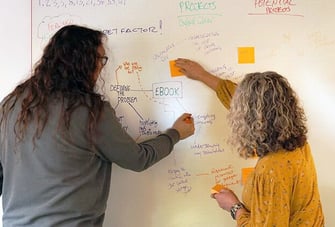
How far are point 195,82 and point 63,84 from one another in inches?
25.6

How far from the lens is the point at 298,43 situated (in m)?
1.75

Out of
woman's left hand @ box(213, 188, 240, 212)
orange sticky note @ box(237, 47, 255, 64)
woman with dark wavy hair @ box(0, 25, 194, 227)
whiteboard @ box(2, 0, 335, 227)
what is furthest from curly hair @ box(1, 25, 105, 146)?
orange sticky note @ box(237, 47, 255, 64)

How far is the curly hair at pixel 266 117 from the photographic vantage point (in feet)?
4.20

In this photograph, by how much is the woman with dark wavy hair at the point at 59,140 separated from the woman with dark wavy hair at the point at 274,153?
1.41 ft

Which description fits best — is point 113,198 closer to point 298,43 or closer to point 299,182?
point 299,182

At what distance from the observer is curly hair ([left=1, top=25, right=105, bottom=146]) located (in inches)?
51.3

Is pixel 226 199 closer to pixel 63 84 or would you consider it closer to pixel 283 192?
pixel 283 192

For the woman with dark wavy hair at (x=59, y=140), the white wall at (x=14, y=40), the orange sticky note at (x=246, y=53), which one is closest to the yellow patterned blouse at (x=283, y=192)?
the woman with dark wavy hair at (x=59, y=140)

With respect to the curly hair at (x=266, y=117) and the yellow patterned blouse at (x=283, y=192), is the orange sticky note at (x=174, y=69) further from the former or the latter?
the yellow patterned blouse at (x=283, y=192)

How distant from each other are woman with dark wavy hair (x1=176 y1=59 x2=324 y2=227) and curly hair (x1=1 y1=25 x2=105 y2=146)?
505mm

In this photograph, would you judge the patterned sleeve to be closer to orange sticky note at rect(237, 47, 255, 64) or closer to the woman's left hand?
the woman's left hand

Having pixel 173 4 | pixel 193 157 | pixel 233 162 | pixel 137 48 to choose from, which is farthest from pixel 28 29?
pixel 233 162

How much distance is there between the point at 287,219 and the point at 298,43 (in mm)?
843

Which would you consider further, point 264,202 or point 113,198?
point 113,198
